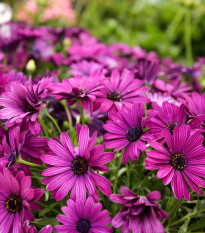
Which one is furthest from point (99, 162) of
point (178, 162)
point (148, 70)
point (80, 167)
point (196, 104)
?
point (148, 70)

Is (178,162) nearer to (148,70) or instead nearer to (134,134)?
(134,134)

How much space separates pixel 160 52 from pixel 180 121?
1.99m

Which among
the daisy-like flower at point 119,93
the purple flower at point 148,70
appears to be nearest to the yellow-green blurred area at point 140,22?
the purple flower at point 148,70

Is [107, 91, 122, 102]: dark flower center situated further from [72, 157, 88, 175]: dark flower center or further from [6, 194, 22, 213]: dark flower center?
[6, 194, 22, 213]: dark flower center

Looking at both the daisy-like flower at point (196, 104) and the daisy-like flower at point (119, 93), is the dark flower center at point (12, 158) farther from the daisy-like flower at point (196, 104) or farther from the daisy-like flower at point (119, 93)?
the daisy-like flower at point (196, 104)

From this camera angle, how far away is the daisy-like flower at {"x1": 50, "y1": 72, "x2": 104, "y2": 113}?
2.02 ft

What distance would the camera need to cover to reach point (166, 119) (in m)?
0.60

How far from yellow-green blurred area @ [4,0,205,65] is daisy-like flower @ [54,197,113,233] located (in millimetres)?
1850

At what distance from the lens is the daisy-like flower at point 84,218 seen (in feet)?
1.63

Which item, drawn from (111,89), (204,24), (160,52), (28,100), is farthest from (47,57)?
(204,24)

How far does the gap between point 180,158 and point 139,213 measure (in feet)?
0.46

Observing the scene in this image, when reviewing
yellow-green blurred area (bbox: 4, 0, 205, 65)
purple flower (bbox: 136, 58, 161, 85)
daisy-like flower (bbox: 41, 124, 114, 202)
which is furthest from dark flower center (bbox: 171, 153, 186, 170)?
yellow-green blurred area (bbox: 4, 0, 205, 65)

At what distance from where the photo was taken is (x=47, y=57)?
126cm

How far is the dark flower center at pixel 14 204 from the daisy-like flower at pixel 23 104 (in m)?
0.13
